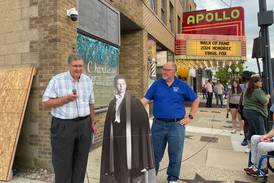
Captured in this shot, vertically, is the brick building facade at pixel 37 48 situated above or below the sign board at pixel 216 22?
below

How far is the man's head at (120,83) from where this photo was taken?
3.60m

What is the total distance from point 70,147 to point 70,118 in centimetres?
37

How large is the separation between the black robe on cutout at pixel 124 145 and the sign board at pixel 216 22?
1688 centimetres

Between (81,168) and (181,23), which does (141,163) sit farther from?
(181,23)

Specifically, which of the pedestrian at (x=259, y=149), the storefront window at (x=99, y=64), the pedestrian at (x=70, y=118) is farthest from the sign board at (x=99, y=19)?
the pedestrian at (x=259, y=149)

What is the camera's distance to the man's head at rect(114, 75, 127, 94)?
3603 millimetres

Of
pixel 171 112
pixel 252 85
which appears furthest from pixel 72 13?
pixel 252 85

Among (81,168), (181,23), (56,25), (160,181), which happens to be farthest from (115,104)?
(181,23)

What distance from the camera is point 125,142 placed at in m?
3.78

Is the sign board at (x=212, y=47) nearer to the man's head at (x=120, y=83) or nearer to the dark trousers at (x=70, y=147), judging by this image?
the dark trousers at (x=70, y=147)

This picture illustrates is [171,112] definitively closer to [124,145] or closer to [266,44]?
[124,145]

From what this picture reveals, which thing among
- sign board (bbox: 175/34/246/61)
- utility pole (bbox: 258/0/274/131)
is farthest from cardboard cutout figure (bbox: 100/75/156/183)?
sign board (bbox: 175/34/246/61)

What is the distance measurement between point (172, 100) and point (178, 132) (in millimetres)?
451

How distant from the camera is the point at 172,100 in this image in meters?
4.73
